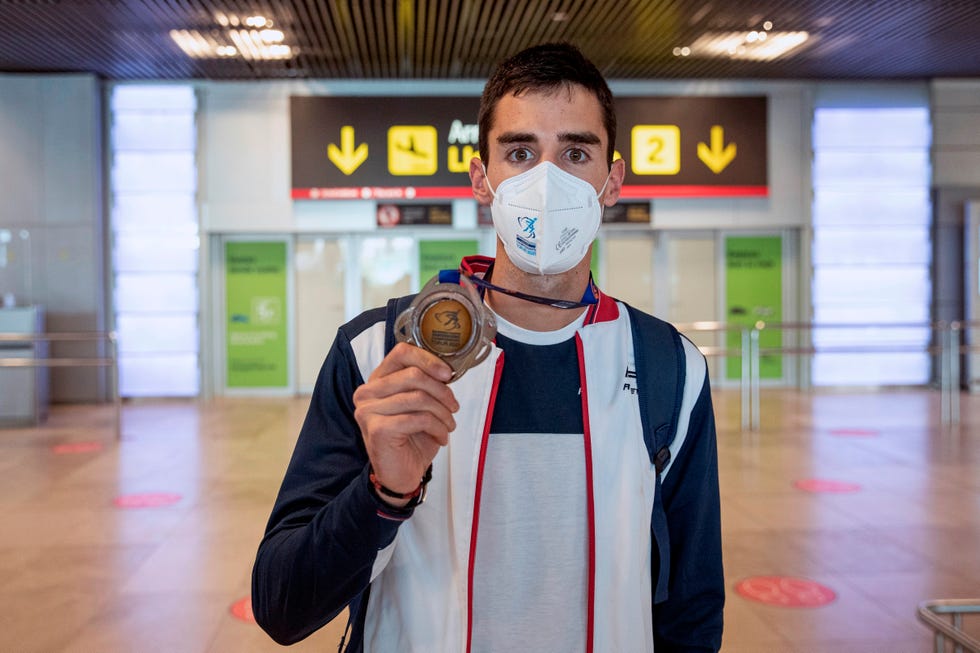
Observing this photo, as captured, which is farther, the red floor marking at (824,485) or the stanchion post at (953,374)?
the stanchion post at (953,374)

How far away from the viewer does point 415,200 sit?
11180 mm

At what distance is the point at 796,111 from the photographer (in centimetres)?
1149

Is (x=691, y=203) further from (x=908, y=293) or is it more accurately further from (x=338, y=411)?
(x=338, y=411)

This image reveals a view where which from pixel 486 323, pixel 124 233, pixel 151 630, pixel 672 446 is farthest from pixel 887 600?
pixel 124 233

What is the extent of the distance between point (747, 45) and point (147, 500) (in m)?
7.92

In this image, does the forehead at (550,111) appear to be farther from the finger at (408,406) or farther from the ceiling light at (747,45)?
the ceiling light at (747,45)

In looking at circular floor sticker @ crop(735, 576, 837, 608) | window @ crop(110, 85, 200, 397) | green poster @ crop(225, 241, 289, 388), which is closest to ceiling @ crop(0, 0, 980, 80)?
window @ crop(110, 85, 200, 397)

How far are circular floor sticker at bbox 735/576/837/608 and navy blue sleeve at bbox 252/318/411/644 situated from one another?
9.49 feet

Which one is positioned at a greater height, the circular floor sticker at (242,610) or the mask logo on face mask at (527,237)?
the mask logo on face mask at (527,237)

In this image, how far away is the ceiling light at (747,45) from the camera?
941cm

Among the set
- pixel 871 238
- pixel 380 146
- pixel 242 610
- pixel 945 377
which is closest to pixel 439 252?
pixel 380 146

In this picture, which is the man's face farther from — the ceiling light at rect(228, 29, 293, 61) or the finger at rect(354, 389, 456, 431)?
the ceiling light at rect(228, 29, 293, 61)

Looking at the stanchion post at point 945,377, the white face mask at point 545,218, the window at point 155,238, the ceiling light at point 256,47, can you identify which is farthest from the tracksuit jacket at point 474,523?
the window at point 155,238

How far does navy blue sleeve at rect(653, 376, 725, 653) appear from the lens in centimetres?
147
